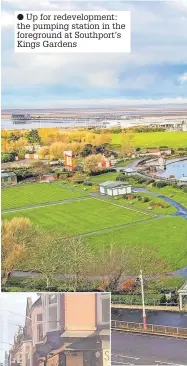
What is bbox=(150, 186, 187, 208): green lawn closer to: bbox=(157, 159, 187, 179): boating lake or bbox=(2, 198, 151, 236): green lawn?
bbox=(157, 159, 187, 179): boating lake

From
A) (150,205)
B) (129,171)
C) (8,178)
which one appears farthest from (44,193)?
(150,205)

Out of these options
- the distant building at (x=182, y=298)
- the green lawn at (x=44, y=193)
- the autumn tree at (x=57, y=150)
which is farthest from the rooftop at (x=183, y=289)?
the autumn tree at (x=57, y=150)

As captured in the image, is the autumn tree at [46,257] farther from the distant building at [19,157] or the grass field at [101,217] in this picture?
the distant building at [19,157]

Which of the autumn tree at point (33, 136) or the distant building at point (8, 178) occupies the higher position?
the autumn tree at point (33, 136)

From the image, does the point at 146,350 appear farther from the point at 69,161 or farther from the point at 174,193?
the point at 69,161

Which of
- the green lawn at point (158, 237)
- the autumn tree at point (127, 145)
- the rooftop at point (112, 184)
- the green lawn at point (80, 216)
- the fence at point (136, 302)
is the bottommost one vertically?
the fence at point (136, 302)

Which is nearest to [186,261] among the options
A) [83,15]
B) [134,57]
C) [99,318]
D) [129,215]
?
[129,215]
